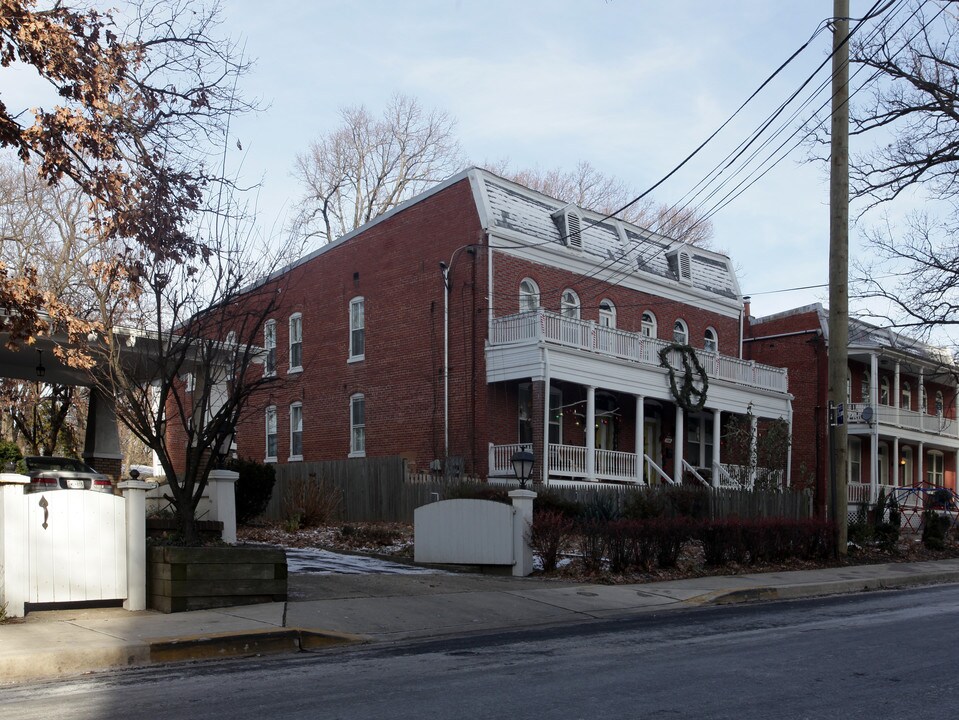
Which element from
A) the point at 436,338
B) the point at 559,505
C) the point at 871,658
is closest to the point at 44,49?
the point at 871,658

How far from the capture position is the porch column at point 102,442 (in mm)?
24453

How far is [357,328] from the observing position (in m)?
31.8

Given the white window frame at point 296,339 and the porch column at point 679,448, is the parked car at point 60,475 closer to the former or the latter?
the white window frame at point 296,339

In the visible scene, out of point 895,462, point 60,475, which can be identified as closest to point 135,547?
point 60,475

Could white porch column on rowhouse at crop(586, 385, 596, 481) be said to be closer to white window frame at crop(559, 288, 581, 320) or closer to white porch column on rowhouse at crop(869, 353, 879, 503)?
white window frame at crop(559, 288, 581, 320)

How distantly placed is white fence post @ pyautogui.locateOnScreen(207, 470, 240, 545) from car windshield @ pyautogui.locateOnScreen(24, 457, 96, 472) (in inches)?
230

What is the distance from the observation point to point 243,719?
6.69 m

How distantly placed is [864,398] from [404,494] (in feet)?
80.5

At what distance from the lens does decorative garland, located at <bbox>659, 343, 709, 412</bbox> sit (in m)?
29.5

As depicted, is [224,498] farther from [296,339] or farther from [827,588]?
[296,339]

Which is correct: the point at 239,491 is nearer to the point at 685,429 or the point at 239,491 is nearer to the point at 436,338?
the point at 436,338

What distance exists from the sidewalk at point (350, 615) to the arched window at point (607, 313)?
47.3 ft

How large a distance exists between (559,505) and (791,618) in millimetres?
9076

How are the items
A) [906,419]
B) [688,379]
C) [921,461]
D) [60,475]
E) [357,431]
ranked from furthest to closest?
[921,461] < [906,419] < [357,431] < [688,379] < [60,475]
